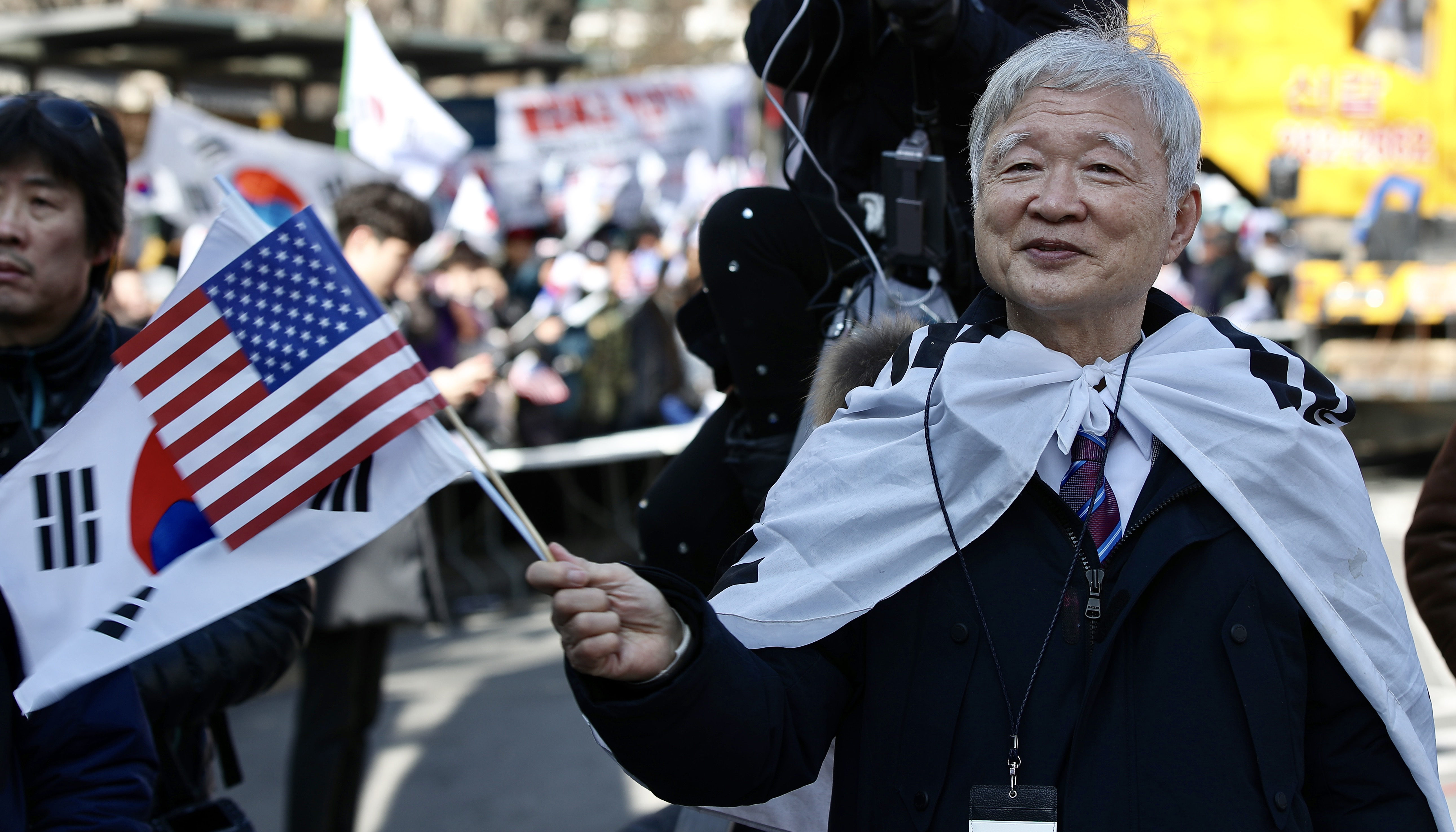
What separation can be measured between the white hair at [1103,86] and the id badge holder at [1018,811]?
80cm

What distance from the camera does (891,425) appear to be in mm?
1853

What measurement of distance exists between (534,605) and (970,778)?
289 inches

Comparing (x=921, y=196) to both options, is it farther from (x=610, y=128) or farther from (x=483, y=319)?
(x=610, y=128)

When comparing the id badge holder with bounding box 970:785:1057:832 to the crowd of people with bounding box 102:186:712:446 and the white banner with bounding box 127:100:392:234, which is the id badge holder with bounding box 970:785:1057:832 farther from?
the crowd of people with bounding box 102:186:712:446

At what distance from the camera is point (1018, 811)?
5.44 feet

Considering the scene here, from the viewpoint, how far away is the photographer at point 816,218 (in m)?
2.59

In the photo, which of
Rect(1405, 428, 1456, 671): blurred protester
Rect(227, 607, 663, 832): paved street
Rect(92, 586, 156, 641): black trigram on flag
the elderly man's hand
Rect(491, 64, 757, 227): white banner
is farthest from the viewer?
Rect(491, 64, 757, 227): white banner

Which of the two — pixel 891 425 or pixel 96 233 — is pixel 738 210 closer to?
pixel 891 425

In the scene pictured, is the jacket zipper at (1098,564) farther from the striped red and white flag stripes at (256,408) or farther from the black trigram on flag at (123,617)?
the black trigram on flag at (123,617)

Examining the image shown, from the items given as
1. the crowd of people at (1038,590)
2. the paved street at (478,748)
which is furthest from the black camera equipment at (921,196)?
the paved street at (478,748)

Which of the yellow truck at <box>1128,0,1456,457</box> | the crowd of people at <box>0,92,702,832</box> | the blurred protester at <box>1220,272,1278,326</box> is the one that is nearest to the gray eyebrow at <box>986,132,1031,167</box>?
the crowd of people at <box>0,92,702,832</box>

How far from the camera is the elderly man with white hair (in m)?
1.66

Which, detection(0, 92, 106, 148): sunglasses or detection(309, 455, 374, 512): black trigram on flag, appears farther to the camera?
detection(0, 92, 106, 148): sunglasses

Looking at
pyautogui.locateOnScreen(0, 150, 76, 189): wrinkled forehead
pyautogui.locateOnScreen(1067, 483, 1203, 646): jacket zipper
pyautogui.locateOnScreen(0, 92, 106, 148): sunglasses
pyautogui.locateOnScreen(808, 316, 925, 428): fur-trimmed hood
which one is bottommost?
pyautogui.locateOnScreen(1067, 483, 1203, 646): jacket zipper
